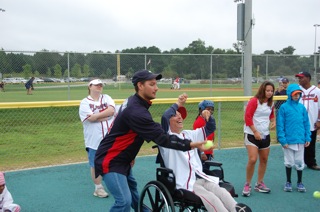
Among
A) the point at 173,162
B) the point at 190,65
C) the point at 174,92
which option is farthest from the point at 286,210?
the point at 174,92

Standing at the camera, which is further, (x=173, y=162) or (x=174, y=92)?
(x=174, y=92)

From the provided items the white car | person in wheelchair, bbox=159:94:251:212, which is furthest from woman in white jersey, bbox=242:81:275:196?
the white car

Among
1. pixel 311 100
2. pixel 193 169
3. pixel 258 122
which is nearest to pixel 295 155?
pixel 258 122

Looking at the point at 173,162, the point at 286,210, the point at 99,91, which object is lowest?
the point at 286,210

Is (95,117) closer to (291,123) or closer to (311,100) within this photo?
(291,123)

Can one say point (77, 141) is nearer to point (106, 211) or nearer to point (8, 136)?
point (8, 136)

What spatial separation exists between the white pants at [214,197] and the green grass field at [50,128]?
13.3 ft

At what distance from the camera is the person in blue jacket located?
5.40m

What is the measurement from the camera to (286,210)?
4711 mm

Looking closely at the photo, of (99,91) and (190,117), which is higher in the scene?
(99,91)

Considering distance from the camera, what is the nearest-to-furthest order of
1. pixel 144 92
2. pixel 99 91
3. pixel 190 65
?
pixel 144 92 < pixel 99 91 < pixel 190 65

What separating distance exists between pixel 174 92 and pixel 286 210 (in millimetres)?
13334

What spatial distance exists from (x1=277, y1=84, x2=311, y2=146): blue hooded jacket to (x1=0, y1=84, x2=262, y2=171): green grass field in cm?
326

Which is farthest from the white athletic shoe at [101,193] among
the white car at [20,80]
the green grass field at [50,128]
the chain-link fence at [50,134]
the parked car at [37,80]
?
the parked car at [37,80]
